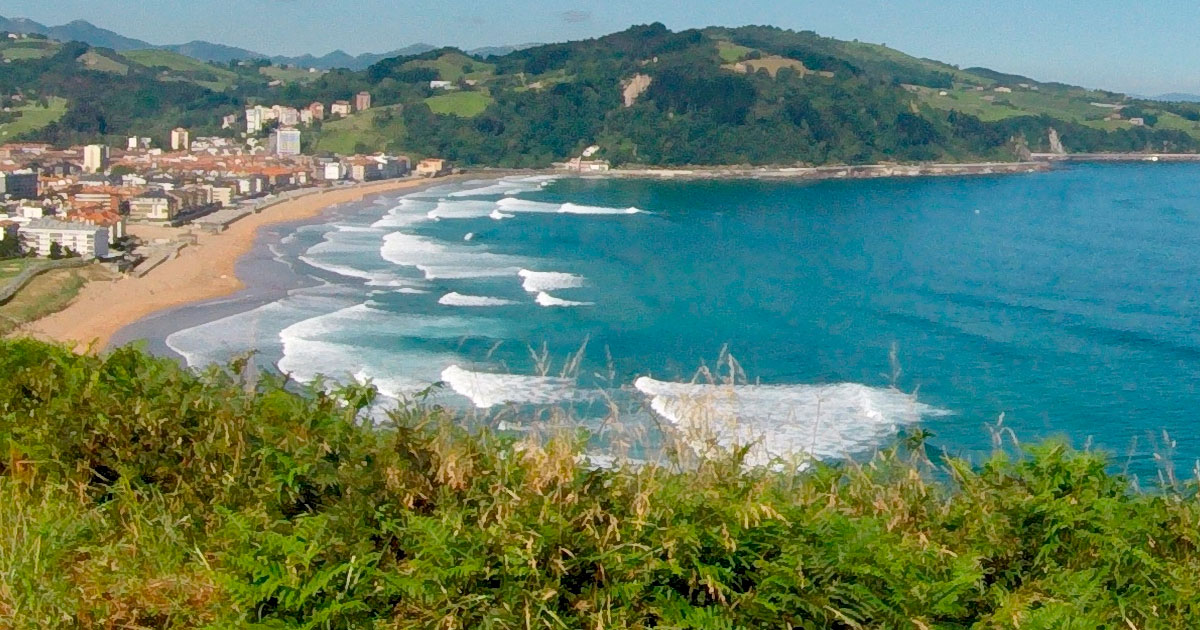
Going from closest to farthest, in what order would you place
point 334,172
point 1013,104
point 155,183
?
1. point 155,183
2. point 334,172
3. point 1013,104

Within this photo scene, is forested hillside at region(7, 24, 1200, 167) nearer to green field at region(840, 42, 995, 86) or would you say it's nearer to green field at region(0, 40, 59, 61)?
green field at region(0, 40, 59, 61)

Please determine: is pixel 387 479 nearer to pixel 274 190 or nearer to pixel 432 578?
pixel 432 578

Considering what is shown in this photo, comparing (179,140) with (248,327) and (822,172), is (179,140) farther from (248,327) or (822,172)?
(248,327)

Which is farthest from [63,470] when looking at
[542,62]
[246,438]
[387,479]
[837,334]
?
[542,62]

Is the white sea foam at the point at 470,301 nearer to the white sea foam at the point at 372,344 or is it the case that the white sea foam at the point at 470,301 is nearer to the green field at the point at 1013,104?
the white sea foam at the point at 372,344

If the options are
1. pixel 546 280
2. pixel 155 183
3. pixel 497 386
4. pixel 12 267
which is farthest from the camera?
pixel 155 183

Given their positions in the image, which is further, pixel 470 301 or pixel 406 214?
pixel 406 214

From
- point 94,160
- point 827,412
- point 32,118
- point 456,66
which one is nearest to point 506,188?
point 94,160
